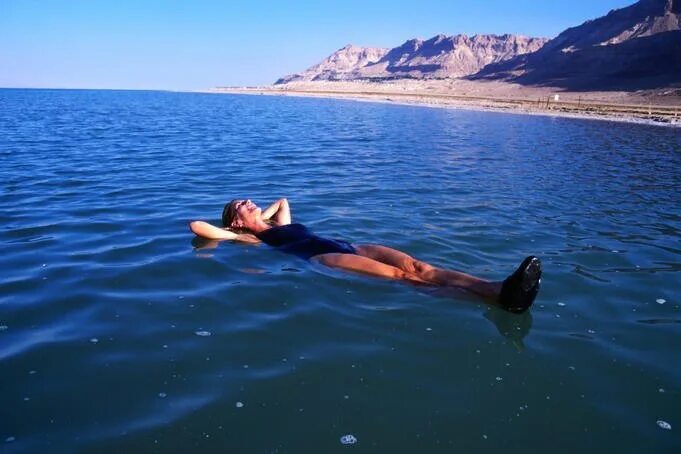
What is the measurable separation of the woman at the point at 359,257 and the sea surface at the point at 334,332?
0.16 metres

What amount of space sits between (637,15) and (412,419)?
12816 cm

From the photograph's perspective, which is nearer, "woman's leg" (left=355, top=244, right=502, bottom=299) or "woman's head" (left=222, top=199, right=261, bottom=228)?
"woman's leg" (left=355, top=244, right=502, bottom=299)

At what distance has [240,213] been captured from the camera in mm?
7809

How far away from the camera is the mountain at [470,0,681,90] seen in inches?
2872

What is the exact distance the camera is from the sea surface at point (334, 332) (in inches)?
140

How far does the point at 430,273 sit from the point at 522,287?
1181 millimetres

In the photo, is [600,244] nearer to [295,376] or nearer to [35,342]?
[295,376]

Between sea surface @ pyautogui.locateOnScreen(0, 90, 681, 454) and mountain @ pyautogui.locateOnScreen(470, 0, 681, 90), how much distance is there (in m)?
68.6

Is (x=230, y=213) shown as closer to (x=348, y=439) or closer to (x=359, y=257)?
(x=359, y=257)

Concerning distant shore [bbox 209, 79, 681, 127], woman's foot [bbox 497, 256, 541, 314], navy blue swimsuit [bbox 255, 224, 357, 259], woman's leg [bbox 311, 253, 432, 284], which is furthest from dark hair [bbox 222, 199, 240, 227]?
distant shore [bbox 209, 79, 681, 127]

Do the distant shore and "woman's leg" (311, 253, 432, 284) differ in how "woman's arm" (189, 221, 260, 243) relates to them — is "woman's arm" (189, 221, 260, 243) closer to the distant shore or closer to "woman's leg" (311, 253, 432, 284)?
"woman's leg" (311, 253, 432, 284)

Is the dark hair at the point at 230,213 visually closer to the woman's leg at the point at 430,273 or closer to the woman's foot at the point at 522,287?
the woman's leg at the point at 430,273

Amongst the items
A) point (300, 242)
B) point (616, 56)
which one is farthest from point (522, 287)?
point (616, 56)

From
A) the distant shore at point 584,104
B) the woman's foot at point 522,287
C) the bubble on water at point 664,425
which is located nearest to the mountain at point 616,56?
the distant shore at point 584,104
